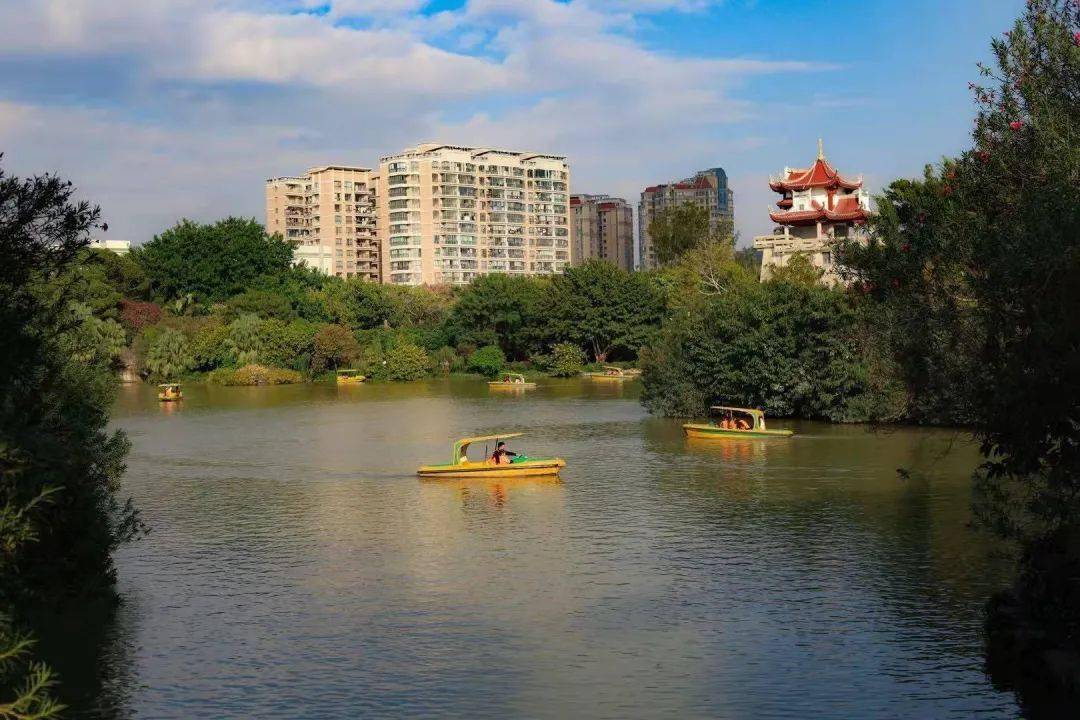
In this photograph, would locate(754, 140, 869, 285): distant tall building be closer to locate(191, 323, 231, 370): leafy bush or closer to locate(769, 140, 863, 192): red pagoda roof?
locate(769, 140, 863, 192): red pagoda roof

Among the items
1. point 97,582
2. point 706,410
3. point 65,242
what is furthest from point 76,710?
point 706,410

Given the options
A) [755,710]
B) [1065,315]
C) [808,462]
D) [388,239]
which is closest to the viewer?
[1065,315]

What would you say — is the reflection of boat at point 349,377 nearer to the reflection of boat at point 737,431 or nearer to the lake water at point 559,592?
the lake water at point 559,592

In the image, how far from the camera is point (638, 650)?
51.9ft

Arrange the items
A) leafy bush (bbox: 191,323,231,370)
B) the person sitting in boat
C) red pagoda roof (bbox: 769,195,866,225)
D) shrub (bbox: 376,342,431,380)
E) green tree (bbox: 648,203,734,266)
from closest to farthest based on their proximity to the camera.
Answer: the person sitting in boat, red pagoda roof (bbox: 769,195,866,225), leafy bush (bbox: 191,323,231,370), shrub (bbox: 376,342,431,380), green tree (bbox: 648,203,734,266)

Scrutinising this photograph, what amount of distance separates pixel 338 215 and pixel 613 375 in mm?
67468

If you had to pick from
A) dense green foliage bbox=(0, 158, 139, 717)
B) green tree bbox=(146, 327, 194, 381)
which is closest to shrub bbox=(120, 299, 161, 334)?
green tree bbox=(146, 327, 194, 381)

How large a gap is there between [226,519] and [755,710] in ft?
50.6

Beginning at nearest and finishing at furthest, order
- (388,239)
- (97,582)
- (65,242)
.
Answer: (65,242) < (97,582) < (388,239)

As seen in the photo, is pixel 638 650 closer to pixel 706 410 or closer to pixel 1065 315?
pixel 1065 315

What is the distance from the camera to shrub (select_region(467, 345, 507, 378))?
75.4 metres

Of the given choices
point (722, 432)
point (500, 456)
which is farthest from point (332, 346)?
point (500, 456)

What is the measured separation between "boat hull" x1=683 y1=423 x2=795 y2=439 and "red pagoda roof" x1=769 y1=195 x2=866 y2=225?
2363 centimetres

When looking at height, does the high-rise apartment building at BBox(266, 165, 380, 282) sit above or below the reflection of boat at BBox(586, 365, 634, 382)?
above
